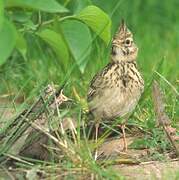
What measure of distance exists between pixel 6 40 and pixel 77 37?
96 cm

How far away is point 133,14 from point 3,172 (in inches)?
192

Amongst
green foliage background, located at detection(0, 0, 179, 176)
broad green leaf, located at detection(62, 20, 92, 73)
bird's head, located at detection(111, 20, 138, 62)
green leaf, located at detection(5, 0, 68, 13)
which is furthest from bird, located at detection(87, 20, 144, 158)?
green leaf, located at detection(5, 0, 68, 13)

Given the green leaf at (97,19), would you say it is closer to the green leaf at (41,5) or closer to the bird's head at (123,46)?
the bird's head at (123,46)

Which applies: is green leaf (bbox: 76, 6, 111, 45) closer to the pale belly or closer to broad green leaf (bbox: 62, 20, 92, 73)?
broad green leaf (bbox: 62, 20, 92, 73)

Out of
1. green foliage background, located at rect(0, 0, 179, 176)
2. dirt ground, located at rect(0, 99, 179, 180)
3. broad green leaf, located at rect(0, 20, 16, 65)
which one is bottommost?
dirt ground, located at rect(0, 99, 179, 180)

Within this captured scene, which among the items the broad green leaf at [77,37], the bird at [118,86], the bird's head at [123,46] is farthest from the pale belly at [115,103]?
the broad green leaf at [77,37]

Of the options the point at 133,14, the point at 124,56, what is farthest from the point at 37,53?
the point at 124,56

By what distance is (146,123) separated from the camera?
5.80 m

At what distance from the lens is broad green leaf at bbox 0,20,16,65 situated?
5.03 metres

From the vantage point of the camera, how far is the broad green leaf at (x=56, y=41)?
583 cm

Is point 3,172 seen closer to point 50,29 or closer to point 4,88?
point 50,29

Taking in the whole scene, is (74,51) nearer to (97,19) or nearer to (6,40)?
(97,19)

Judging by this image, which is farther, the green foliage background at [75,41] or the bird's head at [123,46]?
the bird's head at [123,46]

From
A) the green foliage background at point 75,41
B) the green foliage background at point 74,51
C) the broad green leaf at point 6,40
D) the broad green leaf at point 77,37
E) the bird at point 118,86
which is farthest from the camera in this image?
the broad green leaf at point 77,37
